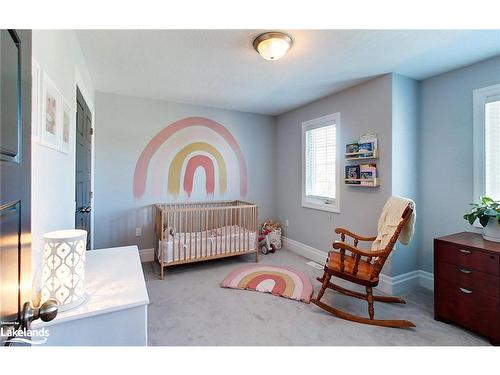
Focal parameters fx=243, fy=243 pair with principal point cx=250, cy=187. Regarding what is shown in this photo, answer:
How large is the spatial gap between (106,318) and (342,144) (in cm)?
297

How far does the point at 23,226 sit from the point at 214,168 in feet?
10.9

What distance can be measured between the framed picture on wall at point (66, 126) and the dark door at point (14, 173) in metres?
0.86

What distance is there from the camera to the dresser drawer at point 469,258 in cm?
175

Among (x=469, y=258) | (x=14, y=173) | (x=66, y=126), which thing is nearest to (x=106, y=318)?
(x=14, y=173)

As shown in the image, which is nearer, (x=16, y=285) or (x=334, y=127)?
(x=16, y=285)

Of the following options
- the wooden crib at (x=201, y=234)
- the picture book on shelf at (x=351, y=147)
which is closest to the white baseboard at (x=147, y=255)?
the wooden crib at (x=201, y=234)

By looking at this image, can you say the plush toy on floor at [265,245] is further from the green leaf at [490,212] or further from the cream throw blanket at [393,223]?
the green leaf at [490,212]

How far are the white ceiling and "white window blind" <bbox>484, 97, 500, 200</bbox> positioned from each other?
476 mm

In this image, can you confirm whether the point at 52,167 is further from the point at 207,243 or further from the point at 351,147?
the point at 351,147

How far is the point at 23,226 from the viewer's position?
2.16ft
